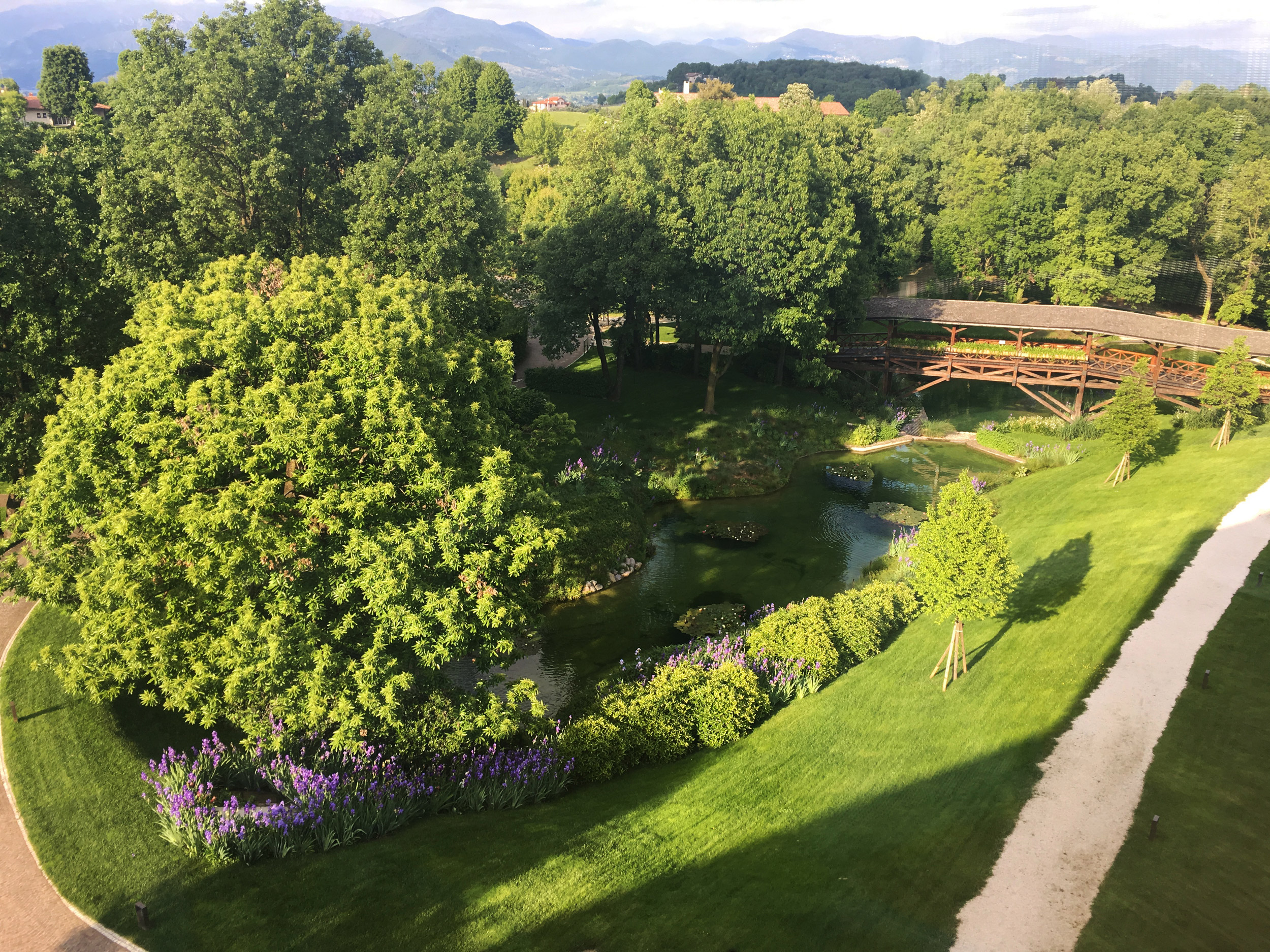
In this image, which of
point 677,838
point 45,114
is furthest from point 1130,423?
point 45,114

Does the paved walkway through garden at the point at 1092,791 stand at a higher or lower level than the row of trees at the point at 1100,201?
lower

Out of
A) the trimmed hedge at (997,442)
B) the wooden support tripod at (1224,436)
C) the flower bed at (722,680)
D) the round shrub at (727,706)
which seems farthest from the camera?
the trimmed hedge at (997,442)

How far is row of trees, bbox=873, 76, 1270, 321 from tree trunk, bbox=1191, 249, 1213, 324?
184 millimetres

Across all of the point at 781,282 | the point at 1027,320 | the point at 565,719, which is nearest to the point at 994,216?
the point at 1027,320

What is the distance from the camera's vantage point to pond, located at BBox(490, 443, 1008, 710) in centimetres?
2716

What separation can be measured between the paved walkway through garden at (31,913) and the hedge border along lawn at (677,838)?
0.90 feet

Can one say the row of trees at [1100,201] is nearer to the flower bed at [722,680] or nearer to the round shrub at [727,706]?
the flower bed at [722,680]

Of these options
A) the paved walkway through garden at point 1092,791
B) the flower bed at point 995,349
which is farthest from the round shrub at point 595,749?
the flower bed at point 995,349

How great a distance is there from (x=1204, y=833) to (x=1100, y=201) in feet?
206

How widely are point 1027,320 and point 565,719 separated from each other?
42.2m

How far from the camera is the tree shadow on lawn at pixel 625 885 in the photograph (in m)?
13.6

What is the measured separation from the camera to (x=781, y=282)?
140 feet

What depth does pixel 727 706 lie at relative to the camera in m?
20.7

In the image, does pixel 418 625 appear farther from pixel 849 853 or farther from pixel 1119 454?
pixel 1119 454
